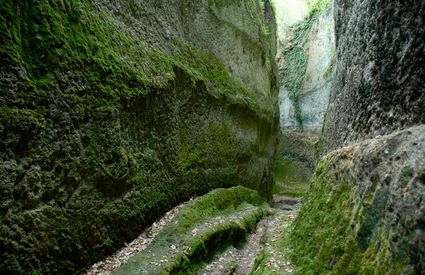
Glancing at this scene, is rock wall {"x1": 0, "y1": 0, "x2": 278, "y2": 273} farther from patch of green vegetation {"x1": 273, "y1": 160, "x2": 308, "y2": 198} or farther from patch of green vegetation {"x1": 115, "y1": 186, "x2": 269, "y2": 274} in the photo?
patch of green vegetation {"x1": 273, "y1": 160, "x2": 308, "y2": 198}

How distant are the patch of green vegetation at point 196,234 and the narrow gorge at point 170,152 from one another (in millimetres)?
44

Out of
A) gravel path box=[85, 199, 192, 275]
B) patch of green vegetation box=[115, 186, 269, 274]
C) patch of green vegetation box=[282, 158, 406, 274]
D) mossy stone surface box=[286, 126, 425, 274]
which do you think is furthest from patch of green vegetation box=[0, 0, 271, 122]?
mossy stone surface box=[286, 126, 425, 274]

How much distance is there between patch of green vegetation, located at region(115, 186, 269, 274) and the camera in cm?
760

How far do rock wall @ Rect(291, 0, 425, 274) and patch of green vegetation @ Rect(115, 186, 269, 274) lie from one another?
221cm

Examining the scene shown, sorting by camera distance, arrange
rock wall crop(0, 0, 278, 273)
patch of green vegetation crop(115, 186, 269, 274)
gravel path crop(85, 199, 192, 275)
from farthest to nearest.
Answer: patch of green vegetation crop(115, 186, 269, 274) → gravel path crop(85, 199, 192, 275) → rock wall crop(0, 0, 278, 273)

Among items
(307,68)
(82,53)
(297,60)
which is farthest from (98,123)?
(297,60)

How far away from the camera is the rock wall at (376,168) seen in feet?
14.3

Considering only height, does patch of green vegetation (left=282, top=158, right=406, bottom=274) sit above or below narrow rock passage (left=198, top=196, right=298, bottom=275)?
above

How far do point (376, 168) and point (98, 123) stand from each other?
211 inches

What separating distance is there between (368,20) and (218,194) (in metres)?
6.83

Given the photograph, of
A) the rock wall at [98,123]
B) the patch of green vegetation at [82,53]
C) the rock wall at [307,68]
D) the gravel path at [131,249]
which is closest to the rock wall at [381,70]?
the rock wall at [98,123]

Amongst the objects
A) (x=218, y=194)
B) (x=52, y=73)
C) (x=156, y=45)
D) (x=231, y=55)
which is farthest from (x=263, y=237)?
(x=231, y=55)

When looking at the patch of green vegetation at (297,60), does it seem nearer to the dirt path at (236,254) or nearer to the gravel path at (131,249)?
the dirt path at (236,254)

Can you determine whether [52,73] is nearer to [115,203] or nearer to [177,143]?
[115,203]
